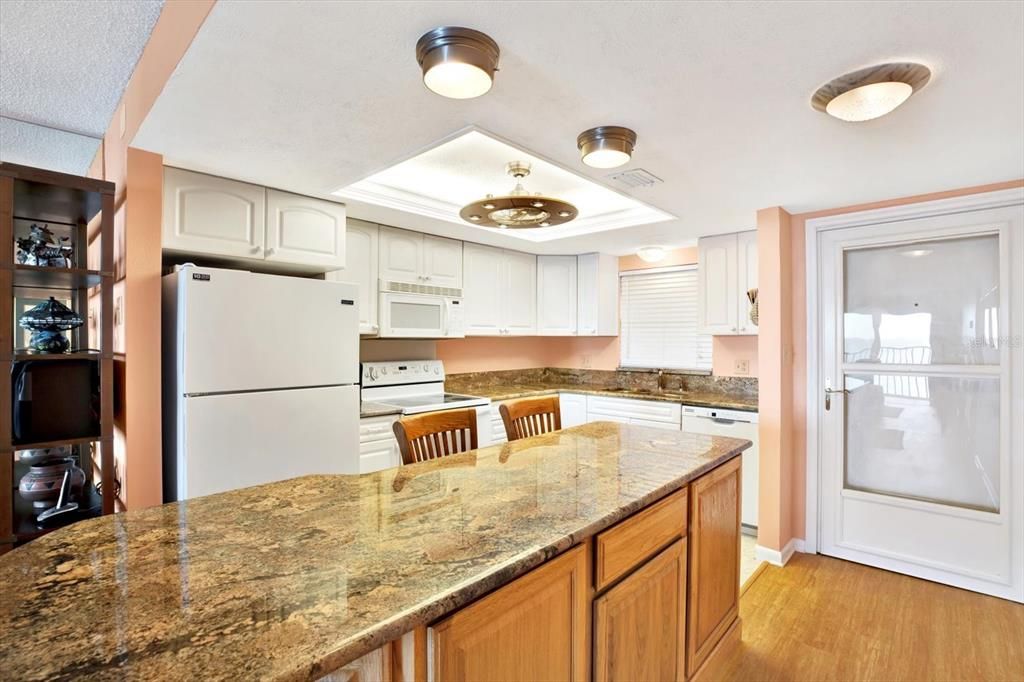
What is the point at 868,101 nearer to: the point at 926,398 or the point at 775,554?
the point at 926,398

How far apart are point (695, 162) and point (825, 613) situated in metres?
2.31

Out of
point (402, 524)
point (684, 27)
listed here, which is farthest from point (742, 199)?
point (402, 524)

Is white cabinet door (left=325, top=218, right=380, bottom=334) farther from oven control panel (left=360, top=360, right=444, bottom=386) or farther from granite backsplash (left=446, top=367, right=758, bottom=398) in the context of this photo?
granite backsplash (left=446, top=367, right=758, bottom=398)

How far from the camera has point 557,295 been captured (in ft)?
15.3

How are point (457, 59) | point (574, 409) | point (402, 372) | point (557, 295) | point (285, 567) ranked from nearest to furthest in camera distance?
point (285, 567), point (457, 59), point (402, 372), point (574, 409), point (557, 295)

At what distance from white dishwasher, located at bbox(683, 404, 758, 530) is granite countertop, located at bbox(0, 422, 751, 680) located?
1.99 m

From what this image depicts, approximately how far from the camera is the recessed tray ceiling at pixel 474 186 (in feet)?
8.49

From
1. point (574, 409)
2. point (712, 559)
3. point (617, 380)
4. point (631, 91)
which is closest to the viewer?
point (631, 91)

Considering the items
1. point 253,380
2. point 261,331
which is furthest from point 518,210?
point 253,380

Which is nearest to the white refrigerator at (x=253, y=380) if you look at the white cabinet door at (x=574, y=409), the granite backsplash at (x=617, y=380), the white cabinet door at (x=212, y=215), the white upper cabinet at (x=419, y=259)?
the white cabinet door at (x=212, y=215)

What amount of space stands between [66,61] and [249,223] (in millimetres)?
879

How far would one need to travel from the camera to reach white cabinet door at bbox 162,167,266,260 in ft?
7.43

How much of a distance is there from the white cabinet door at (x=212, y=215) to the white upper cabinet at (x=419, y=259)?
0.97 metres

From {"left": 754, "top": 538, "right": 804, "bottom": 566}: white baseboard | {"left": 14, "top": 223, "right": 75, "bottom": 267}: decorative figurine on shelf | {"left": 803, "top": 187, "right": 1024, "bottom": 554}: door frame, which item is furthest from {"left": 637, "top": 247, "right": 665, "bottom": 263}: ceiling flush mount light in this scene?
{"left": 14, "top": 223, "right": 75, "bottom": 267}: decorative figurine on shelf
